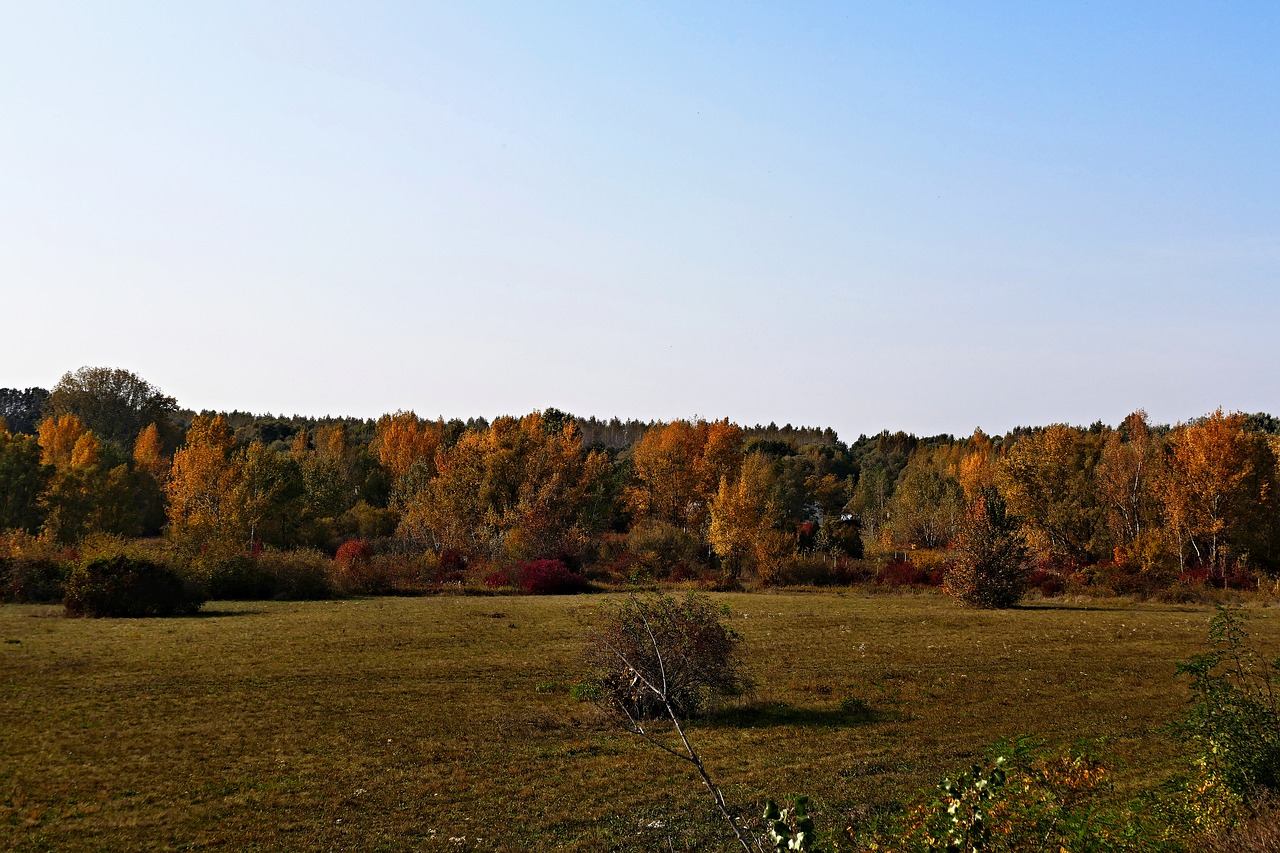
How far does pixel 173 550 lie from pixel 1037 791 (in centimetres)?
5010

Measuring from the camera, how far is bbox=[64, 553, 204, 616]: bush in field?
37.7 meters

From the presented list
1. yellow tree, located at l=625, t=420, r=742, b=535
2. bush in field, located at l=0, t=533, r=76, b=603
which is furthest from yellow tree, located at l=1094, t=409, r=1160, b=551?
bush in field, located at l=0, t=533, r=76, b=603

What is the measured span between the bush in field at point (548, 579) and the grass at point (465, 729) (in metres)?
22.2

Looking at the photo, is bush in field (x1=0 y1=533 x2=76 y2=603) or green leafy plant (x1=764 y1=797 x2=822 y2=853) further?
bush in field (x1=0 y1=533 x2=76 y2=603)

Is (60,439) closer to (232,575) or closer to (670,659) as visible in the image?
(232,575)

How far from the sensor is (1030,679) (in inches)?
960

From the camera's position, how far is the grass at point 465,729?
41.5 ft

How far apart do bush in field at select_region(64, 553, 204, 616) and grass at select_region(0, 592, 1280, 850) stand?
9.33ft

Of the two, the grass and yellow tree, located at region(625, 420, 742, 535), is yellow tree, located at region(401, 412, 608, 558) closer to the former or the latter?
yellow tree, located at region(625, 420, 742, 535)

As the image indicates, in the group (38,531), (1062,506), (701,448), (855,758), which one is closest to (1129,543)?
(1062,506)

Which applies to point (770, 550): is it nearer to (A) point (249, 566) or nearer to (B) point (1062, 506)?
(B) point (1062, 506)

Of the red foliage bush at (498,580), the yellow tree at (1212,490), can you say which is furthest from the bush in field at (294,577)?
the yellow tree at (1212,490)

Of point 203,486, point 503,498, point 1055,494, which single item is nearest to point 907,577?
point 1055,494

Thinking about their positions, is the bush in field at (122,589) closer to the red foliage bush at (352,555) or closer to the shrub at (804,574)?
the red foliage bush at (352,555)
